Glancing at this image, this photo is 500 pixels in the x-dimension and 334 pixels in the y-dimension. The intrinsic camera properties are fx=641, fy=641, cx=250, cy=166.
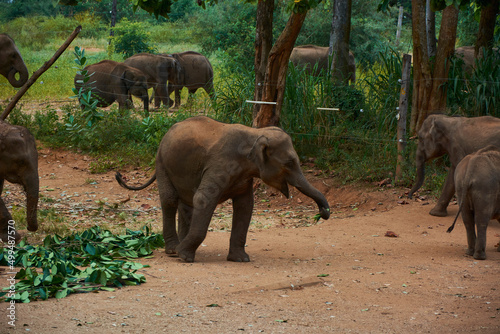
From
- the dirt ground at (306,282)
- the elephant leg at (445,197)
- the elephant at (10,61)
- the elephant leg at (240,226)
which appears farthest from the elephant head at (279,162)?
the elephant at (10,61)

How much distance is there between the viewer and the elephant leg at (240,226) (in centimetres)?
692

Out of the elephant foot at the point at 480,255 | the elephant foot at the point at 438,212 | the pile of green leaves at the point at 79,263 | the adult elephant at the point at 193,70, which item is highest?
the adult elephant at the point at 193,70

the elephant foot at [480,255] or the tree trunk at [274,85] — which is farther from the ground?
the tree trunk at [274,85]

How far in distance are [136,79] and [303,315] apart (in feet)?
39.0

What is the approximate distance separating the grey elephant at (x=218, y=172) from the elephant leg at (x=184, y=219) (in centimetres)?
14

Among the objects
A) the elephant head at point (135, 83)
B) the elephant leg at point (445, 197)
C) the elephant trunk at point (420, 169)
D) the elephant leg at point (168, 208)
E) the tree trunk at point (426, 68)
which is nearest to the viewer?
the elephant leg at point (168, 208)

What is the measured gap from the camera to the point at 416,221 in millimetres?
9211

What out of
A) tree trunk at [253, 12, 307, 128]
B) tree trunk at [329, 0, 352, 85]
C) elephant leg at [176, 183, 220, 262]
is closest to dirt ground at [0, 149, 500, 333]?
elephant leg at [176, 183, 220, 262]

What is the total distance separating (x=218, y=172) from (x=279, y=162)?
2.10 ft

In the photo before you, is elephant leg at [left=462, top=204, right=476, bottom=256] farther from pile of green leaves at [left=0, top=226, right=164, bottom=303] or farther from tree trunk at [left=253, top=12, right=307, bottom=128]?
tree trunk at [left=253, top=12, right=307, bottom=128]

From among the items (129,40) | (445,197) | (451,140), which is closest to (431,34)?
(451,140)

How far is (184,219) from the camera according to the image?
7.40 m

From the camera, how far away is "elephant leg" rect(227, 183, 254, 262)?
6.92 m

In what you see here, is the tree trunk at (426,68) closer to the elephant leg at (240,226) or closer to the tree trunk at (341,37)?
the tree trunk at (341,37)
